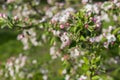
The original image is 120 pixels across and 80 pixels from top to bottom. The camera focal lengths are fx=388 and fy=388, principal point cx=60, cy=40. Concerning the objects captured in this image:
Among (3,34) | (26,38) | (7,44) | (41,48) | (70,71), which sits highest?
(3,34)

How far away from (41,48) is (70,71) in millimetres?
4741

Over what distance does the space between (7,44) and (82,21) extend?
727cm

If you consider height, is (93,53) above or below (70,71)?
below

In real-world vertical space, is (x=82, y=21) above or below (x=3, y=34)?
below

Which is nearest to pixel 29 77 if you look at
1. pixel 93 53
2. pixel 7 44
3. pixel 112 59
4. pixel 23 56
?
pixel 23 56

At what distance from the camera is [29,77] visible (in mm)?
6707

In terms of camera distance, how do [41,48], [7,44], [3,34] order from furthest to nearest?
[3,34]
[7,44]
[41,48]

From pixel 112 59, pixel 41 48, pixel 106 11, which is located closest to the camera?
pixel 106 11

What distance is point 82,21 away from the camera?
4297 mm

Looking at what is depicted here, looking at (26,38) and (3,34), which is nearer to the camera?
(26,38)

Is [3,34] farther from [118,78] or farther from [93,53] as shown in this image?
[93,53]

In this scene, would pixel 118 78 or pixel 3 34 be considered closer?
pixel 118 78

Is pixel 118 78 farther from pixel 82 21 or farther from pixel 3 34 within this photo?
pixel 3 34

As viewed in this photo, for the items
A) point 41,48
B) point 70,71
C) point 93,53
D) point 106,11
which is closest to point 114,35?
point 93,53
